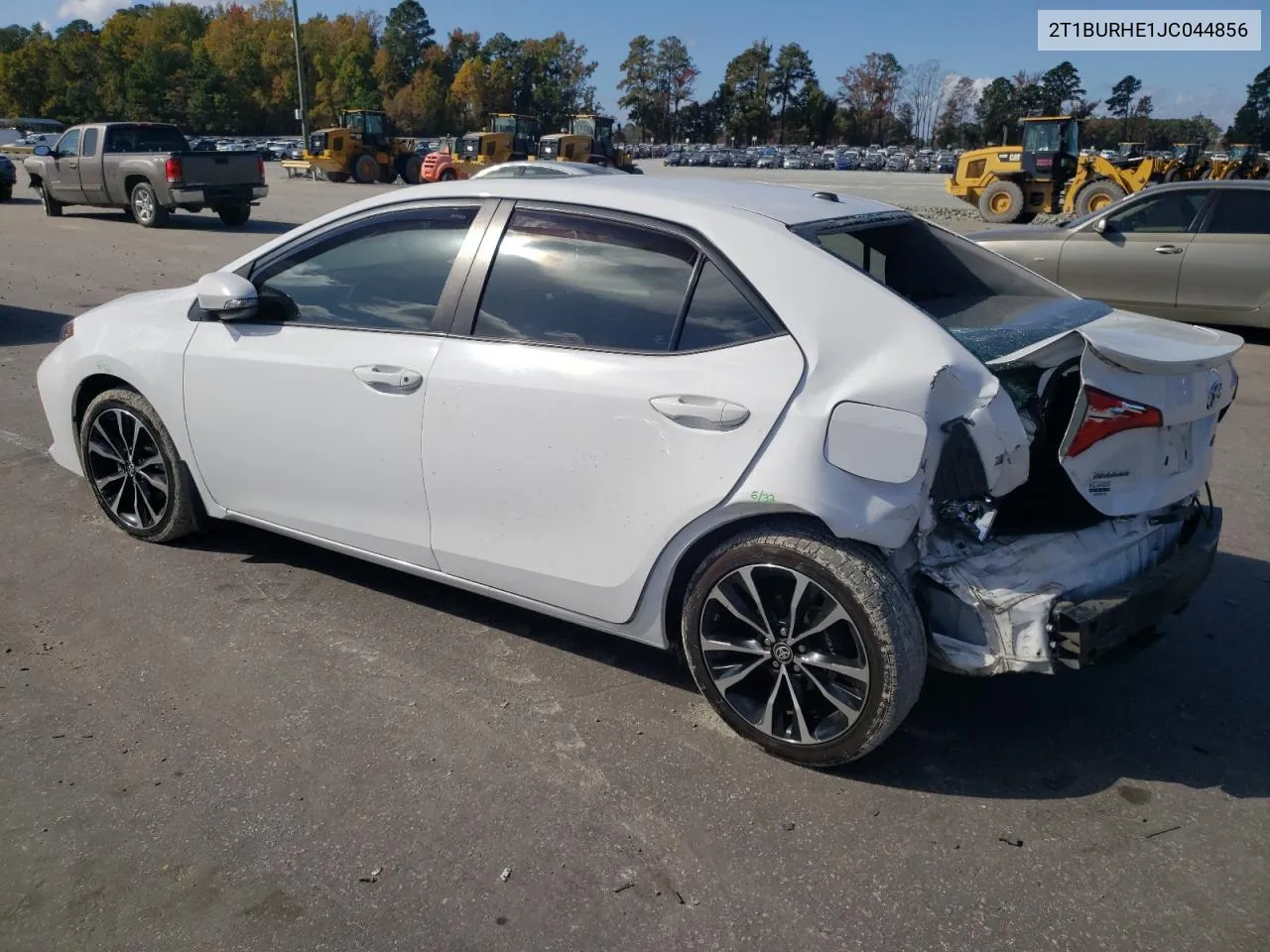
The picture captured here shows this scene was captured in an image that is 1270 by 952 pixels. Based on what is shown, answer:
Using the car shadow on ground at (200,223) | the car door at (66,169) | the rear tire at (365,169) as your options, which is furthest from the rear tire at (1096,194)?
the rear tire at (365,169)

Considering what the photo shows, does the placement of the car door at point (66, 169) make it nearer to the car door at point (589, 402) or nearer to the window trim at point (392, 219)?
the window trim at point (392, 219)

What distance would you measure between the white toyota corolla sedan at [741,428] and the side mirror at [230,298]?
0.01 meters

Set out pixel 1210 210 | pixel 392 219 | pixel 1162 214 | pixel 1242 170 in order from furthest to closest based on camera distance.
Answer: pixel 1242 170, pixel 1162 214, pixel 1210 210, pixel 392 219

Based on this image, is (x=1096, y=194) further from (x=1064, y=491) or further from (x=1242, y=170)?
(x=1064, y=491)

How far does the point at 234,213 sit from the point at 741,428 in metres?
18.8

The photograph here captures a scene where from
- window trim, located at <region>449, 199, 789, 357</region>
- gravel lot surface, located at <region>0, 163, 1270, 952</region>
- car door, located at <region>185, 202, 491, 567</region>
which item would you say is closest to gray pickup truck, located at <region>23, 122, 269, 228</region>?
gravel lot surface, located at <region>0, 163, 1270, 952</region>

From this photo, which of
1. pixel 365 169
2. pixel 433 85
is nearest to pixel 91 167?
pixel 365 169

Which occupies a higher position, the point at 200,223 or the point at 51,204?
the point at 51,204

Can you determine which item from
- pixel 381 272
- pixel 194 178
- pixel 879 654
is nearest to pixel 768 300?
pixel 879 654

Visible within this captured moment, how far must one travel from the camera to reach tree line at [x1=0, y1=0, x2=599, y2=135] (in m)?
102

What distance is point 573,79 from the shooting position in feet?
396

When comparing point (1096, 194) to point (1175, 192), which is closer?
point (1175, 192)

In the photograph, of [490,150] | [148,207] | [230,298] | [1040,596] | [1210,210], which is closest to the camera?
[1040,596]

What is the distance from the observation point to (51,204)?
21.2 m
